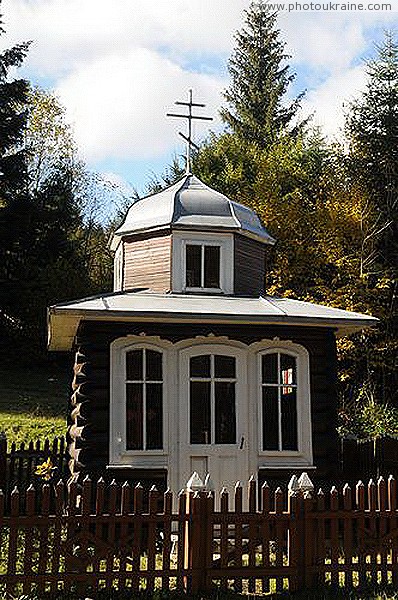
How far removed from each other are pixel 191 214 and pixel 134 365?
3252mm

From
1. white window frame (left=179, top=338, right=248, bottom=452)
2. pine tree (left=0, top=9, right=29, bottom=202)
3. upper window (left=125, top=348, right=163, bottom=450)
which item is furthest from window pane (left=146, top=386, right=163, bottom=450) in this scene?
pine tree (left=0, top=9, right=29, bottom=202)

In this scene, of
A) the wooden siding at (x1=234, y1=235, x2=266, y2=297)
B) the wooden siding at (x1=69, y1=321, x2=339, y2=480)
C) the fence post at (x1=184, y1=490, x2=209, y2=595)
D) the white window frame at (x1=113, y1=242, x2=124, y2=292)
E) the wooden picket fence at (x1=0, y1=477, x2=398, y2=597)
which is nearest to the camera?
the wooden picket fence at (x1=0, y1=477, x2=398, y2=597)

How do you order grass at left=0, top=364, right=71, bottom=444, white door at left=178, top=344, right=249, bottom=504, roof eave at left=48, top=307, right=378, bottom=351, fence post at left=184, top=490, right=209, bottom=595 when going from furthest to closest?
1. grass at left=0, top=364, right=71, bottom=444
2. white door at left=178, top=344, right=249, bottom=504
3. roof eave at left=48, top=307, right=378, bottom=351
4. fence post at left=184, top=490, right=209, bottom=595

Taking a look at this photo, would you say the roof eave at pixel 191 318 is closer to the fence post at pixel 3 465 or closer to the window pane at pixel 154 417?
the window pane at pixel 154 417

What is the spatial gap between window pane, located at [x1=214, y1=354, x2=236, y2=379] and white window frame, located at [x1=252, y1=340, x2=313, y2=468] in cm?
34

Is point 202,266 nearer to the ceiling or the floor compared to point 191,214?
nearer to the floor

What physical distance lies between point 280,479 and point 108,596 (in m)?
4.27

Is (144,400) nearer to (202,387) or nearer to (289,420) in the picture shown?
(202,387)

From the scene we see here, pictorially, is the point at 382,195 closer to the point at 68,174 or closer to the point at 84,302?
the point at 68,174

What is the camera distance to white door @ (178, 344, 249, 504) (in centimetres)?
1038

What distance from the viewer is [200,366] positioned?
1066 cm

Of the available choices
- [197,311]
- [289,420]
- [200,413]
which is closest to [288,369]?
[289,420]

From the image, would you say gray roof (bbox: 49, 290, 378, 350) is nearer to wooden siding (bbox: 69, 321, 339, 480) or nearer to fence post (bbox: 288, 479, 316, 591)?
wooden siding (bbox: 69, 321, 339, 480)

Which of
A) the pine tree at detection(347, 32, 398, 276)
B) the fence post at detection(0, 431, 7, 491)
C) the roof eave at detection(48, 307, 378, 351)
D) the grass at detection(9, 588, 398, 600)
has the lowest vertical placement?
the grass at detection(9, 588, 398, 600)
